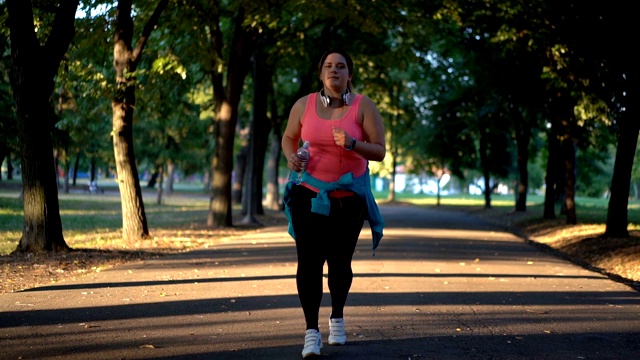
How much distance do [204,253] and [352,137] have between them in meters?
10.6

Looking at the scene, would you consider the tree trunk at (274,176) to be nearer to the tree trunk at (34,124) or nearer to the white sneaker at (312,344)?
the tree trunk at (34,124)

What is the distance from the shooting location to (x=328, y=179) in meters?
6.18

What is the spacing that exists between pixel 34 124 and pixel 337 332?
342 inches

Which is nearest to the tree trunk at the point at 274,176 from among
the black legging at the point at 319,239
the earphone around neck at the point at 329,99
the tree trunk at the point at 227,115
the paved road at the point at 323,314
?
the tree trunk at the point at 227,115

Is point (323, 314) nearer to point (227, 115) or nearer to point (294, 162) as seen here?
point (294, 162)

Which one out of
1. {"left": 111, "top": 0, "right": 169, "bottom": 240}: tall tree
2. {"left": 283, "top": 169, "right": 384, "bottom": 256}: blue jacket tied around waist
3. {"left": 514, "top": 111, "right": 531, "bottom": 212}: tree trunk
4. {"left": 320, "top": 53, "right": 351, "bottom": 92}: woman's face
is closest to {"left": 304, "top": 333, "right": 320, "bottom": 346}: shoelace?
{"left": 283, "top": 169, "right": 384, "bottom": 256}: blue jacket tied around waist

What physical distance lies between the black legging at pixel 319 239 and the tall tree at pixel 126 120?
1228 cm

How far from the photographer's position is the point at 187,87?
28.5m

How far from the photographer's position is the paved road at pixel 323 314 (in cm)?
656

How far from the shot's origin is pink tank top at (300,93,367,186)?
6.14 m

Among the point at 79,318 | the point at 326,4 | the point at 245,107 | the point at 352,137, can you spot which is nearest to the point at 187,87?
the point at 326,4

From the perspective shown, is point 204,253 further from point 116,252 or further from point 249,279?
point 249,279

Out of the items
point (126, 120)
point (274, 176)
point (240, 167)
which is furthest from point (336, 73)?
point (240, 167)

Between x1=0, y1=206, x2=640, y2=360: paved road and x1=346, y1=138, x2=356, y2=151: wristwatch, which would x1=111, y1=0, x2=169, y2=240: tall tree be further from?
x1=346, y1=138, x2=356, y2=151: wristwatch
